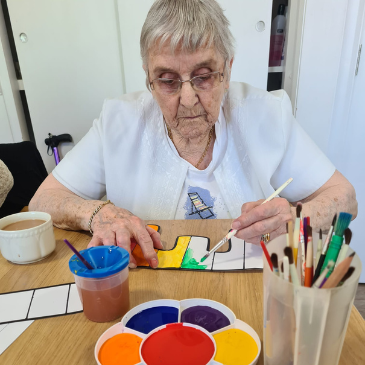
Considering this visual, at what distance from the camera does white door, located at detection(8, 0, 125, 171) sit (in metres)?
1.72

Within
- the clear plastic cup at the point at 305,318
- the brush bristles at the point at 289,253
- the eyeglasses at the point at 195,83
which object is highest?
the eyeglasses at the point at 195,83

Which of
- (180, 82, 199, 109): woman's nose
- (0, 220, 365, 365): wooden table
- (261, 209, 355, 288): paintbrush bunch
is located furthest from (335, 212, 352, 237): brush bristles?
(180, 82, 199, 109): woman's nose

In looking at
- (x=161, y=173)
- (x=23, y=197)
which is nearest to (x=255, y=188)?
(x=161, y=173)

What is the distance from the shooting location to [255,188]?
1108mm

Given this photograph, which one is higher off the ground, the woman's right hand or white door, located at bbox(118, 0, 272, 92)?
white door, located at bbox(118, 0, 272, 92)

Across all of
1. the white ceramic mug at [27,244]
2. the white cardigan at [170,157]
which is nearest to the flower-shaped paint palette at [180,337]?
the white ceramic mug at [27,244]

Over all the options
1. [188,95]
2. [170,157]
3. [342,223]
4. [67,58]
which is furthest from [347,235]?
[67,58]

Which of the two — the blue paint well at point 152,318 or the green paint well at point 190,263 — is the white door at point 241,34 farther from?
the blue paint well at point 152,318

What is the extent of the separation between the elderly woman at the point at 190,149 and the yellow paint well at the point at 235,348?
479 millimetres

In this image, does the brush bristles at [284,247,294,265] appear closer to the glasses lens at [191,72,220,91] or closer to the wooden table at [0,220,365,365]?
the wooden table at [0,220,365,365]

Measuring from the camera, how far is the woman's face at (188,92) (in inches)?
34.2

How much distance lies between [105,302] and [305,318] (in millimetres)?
351

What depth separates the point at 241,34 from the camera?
168 centimetres

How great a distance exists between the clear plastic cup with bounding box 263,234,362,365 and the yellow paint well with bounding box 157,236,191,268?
35 cm
